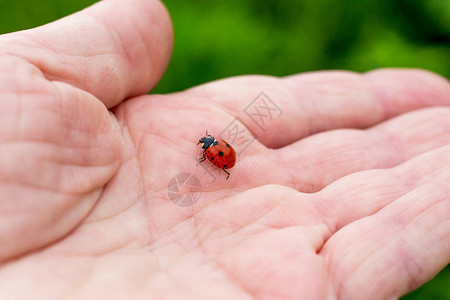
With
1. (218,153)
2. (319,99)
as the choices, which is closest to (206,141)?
(218,153)

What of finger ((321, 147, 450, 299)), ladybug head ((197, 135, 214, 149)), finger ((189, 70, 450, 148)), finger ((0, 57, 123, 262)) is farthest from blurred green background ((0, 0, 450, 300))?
finger ((321, 147, 450, 299))

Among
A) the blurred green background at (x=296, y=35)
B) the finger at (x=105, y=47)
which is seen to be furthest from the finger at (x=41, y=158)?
the blurred green background at (x=296, y=35)

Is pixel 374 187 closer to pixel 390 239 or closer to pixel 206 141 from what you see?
pixel 390 239

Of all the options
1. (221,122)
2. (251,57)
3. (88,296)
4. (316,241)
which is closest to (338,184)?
(316,241)

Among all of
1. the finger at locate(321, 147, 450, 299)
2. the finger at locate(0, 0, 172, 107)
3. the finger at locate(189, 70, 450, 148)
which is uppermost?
the finger at locate(0, 0, 172, 107)

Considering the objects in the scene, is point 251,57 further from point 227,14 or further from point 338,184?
point 338,184

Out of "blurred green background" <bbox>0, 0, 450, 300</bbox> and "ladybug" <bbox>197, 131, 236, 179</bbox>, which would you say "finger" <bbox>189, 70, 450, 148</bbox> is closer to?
"ladybug" <bbox>197, 131, 236, 179</bbox>
